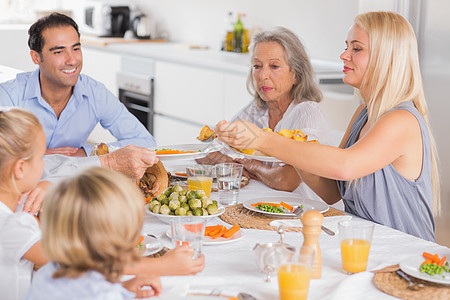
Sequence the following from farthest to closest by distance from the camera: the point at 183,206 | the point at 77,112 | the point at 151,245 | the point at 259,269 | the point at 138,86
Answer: the point at 138,86 → the point at 77,112 → the point at 183,206 → the point at 151,245 → the point at 259,269

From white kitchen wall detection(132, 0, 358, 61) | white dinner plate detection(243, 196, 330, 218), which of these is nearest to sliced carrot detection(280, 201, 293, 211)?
white dinner plate detection(243, 196, 330, 218)

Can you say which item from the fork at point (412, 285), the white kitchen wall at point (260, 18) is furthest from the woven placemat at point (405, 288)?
the white kitchen wall at point (260, 18)

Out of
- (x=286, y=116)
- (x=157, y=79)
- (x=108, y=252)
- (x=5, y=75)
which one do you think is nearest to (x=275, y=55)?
(x=286, y=116)

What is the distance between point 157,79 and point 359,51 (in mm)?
3036

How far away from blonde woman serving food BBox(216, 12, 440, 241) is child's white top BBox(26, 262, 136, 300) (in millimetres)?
841

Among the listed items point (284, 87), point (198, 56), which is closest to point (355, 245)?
point (284, 87)

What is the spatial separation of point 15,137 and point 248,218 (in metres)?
0.76

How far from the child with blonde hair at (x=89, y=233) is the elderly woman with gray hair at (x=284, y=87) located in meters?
1.49

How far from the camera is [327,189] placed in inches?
86.1

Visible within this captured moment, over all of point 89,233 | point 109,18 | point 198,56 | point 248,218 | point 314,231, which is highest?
point 109,18

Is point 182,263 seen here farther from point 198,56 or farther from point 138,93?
point 138,93

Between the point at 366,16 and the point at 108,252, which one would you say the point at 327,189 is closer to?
the point at 366,16

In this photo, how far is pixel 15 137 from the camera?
1.35 meters

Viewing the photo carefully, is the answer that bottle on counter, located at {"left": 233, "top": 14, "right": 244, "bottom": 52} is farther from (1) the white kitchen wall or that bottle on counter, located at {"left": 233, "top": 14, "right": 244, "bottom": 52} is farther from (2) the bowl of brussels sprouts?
(2) the bowl of brussels sprouts
